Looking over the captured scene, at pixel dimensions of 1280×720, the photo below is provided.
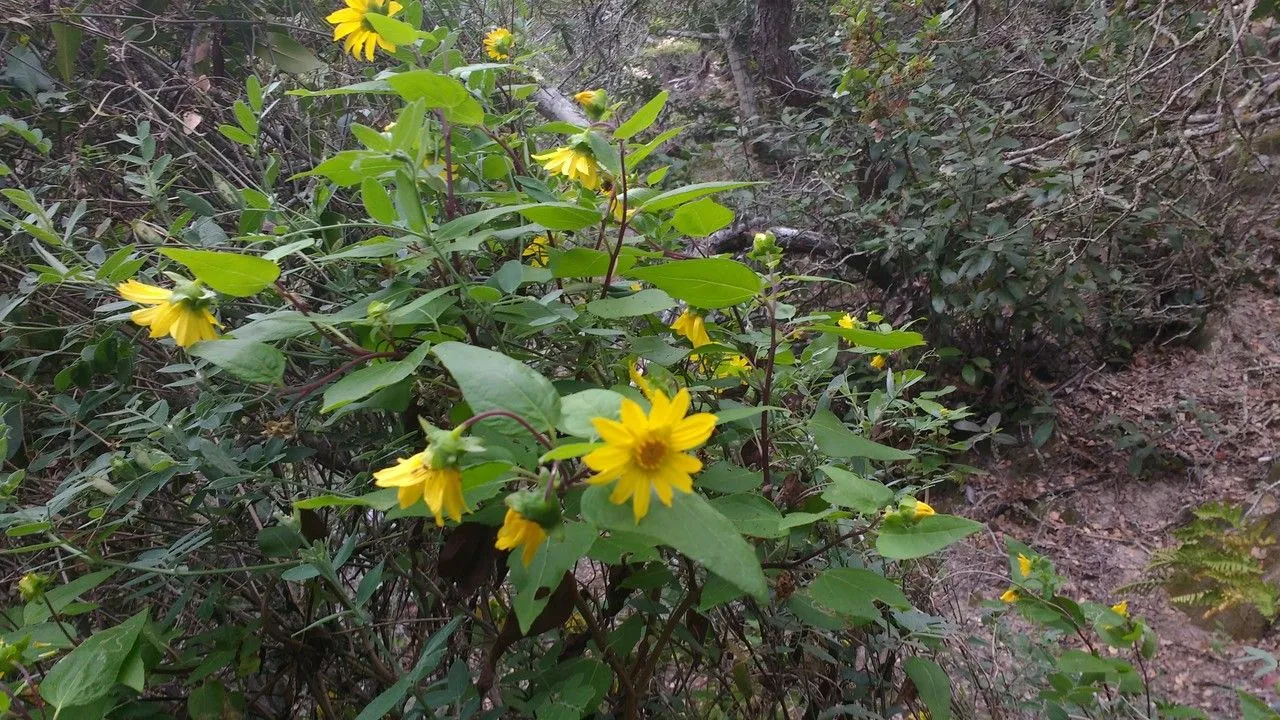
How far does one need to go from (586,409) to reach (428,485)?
14cm

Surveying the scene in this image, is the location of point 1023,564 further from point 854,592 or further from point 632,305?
point 632,305

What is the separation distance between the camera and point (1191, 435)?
3.01 m

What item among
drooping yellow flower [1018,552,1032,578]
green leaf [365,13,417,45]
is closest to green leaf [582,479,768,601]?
green leaf [365,13,417,45]

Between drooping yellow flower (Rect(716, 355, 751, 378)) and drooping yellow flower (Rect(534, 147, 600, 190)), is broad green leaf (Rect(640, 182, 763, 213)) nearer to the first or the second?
drooping yellow flower (Rect(534, 147, 600, 190))

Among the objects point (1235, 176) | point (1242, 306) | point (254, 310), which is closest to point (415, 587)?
point (254, 310)

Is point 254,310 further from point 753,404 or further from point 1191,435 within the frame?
point 1191,435

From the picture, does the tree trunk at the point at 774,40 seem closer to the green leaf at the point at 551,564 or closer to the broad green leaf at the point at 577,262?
the broad green leaf at the point at 577,262

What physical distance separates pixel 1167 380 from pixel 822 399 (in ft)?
10.2

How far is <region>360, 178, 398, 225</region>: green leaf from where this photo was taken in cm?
63

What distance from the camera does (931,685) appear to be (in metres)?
0.89

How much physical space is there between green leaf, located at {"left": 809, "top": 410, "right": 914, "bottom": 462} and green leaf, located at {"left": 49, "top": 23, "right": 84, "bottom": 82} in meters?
1.56

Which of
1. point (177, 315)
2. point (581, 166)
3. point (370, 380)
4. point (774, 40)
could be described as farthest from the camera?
point (774, 40)

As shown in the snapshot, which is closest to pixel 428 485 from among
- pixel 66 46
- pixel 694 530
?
pixel 694 530

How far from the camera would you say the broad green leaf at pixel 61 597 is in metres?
0.78
